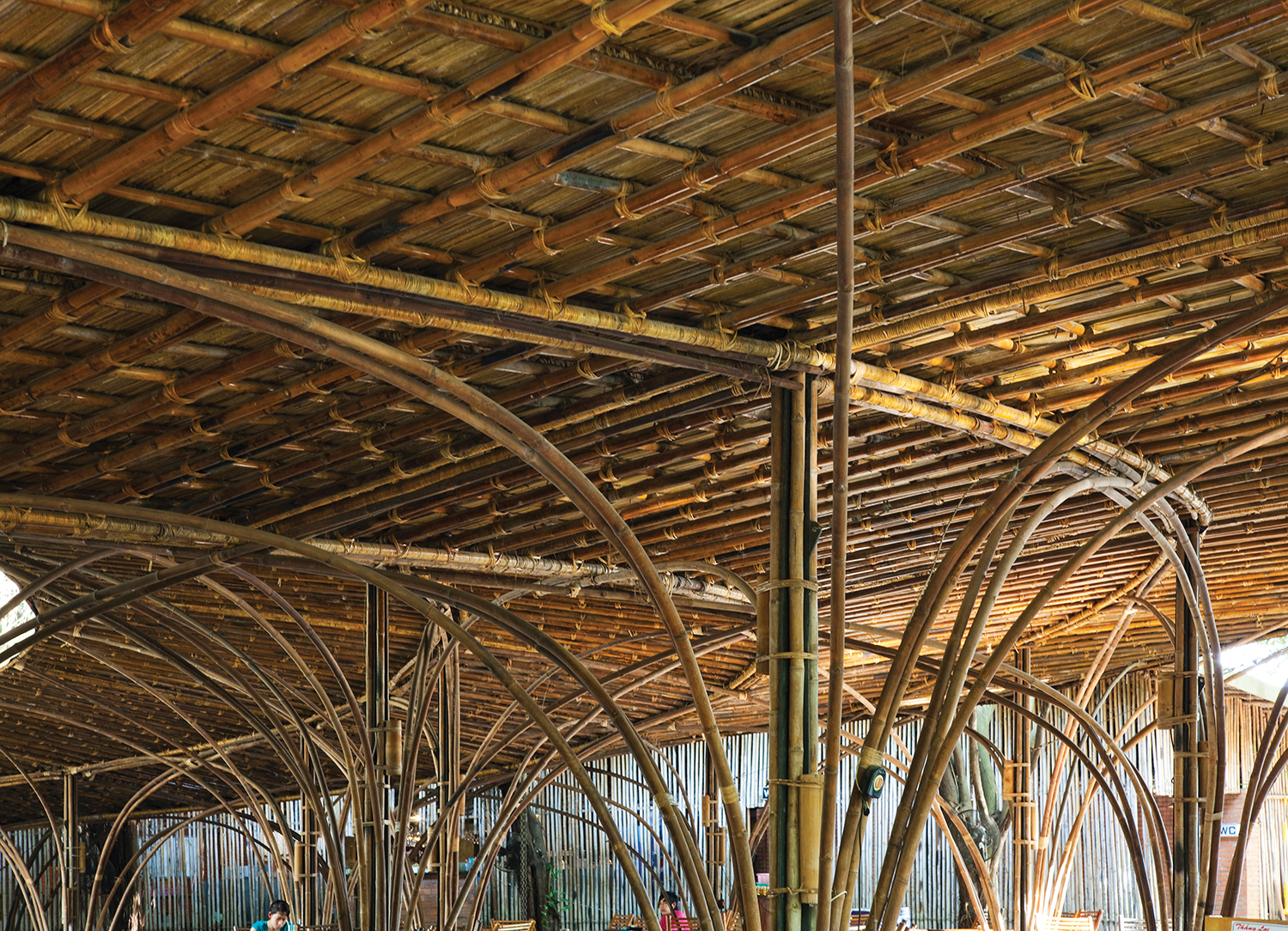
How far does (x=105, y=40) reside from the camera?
3553 millimetres

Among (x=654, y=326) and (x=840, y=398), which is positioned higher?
(x=654, y=326)

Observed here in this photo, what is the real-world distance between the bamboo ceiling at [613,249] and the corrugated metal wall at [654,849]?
565 cm

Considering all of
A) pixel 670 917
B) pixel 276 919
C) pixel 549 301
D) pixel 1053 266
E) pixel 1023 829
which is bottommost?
pixel 670 917

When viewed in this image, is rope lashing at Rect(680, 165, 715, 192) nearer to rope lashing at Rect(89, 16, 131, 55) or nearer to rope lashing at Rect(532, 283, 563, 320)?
rope lashing at Rect(532, 283, 563, 320)

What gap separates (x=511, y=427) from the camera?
16.7 feet

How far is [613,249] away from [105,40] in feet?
6.93

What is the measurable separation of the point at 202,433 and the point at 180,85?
3.33 m

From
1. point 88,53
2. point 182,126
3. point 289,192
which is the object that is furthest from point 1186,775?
point 88,53

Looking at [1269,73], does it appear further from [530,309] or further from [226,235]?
[226,235]

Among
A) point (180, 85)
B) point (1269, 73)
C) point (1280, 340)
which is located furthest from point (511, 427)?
point (1280, 340)

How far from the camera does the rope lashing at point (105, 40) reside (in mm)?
3520

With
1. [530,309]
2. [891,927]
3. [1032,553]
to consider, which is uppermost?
[530,309]

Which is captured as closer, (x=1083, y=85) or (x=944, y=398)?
(x=1083, y=85)

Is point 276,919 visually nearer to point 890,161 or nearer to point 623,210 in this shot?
point 623,210
